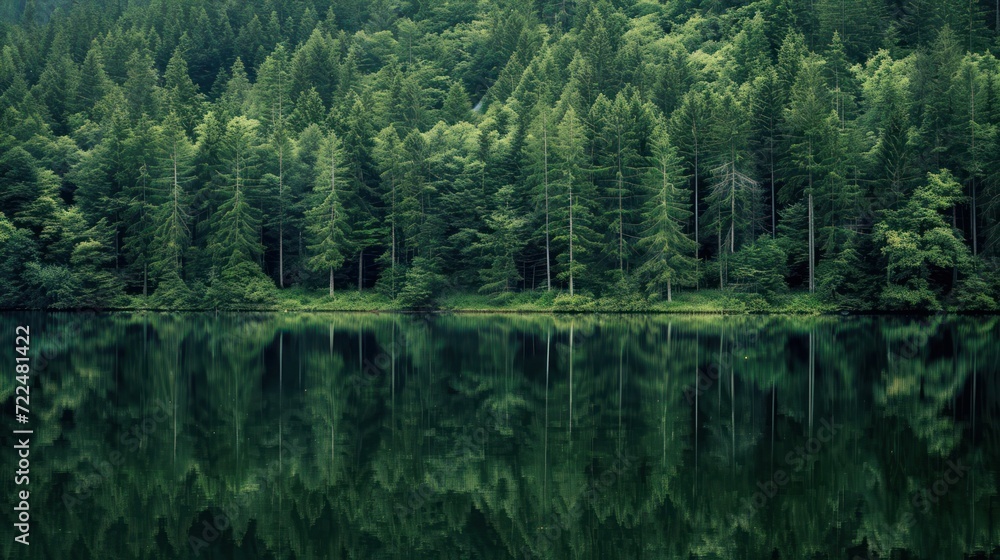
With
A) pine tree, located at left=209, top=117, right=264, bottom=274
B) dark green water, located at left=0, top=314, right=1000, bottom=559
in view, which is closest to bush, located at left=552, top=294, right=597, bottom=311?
pine tree, located at left=209, top=117, right=264, bottom=274

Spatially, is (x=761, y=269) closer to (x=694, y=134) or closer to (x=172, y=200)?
(x=694, y=134)

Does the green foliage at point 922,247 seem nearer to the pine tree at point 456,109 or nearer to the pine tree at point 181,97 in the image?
the pine tree at point 456,109

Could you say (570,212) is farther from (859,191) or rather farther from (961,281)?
(961,281)

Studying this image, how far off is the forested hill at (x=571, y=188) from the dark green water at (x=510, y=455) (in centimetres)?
3243

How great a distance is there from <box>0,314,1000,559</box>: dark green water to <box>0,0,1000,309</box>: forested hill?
32.4 m

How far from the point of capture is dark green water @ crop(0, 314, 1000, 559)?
1552 cm

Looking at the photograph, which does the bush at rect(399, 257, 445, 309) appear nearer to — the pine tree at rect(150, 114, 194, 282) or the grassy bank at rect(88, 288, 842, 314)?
the grassy bank at rect(88, 288, 842, 314)

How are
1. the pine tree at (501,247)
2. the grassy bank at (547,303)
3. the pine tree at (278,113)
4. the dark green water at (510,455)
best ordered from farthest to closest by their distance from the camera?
the pine tree at (278,113), the pine tree at (501,247), the grassy bank at (547,303), the dark green water at (510,455)

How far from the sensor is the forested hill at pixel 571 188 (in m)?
71.7

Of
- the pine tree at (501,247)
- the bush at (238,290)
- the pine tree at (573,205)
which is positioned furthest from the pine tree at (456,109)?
the bush at (238,290)

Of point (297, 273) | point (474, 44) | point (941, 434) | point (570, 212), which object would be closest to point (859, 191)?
point (570, 212)

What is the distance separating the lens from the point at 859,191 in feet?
238

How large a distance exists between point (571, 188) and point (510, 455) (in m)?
57.6

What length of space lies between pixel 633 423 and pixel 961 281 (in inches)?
2002
